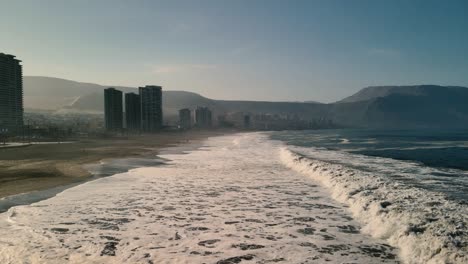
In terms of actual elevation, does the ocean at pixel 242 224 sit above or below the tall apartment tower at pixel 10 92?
below

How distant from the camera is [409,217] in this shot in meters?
15.3

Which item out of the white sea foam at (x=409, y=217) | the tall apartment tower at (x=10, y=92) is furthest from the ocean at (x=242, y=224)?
the tall apartment tower at (x=10, y=92)

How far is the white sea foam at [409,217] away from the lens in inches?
460

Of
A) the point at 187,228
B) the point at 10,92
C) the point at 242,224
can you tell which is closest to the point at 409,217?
the point at 242,224

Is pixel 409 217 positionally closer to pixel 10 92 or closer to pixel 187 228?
pixel 187 228

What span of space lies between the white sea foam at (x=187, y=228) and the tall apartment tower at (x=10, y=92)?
164125mm

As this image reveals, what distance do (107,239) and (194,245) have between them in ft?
10.5

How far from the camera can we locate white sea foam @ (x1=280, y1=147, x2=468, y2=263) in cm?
1169

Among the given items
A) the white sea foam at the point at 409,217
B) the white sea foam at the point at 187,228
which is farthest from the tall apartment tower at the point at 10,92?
the white sea foam at the point at 409,217

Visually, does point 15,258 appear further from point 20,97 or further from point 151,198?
point 20,97

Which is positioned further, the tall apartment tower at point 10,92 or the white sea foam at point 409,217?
the tall apartment tower at point 10,92

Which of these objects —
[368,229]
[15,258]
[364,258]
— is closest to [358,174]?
[368,229]

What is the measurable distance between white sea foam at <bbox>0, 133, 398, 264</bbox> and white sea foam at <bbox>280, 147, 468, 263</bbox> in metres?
0.70

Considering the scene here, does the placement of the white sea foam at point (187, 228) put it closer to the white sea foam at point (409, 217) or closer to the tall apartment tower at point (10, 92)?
the white sea foam at point (409, 217)
